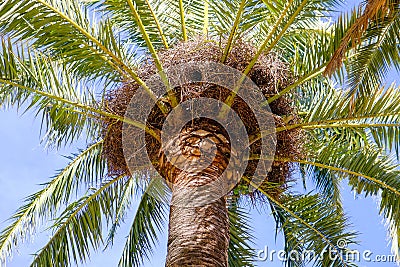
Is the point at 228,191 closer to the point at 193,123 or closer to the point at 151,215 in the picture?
the point at 193,123

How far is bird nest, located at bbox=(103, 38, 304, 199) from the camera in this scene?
6.19 metres

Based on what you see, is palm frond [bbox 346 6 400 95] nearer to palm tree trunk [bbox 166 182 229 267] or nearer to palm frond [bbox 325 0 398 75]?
palm frond [bbox 325 0 398 75]

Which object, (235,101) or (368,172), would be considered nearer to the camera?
(235,101)

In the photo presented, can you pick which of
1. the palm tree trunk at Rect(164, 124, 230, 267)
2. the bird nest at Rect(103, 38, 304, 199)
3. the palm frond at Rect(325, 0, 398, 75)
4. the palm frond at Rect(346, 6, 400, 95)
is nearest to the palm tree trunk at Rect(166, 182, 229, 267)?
the palm tree trunk at Rect(164, 124, 230, 267)

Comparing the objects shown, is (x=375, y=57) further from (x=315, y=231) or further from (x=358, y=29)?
(x=315, y=231)

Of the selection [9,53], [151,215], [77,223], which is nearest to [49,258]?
[77,223]

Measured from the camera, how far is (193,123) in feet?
19.5

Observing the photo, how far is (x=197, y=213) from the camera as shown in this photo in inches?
206

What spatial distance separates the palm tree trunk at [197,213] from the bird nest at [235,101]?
18.8 inches

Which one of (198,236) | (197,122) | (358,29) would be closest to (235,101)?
(197,122)

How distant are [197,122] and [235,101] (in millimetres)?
494

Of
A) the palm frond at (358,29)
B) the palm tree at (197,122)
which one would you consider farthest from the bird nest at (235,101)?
the palm frond at (358,29)

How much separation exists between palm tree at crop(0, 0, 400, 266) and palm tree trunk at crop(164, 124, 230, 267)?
3 centimetres

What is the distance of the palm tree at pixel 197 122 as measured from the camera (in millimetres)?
6246
